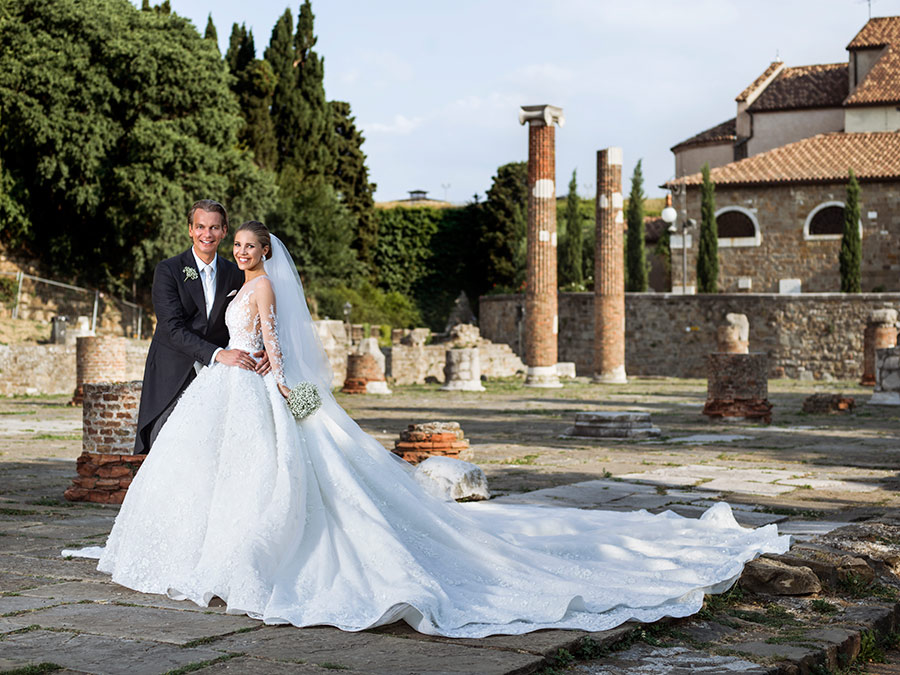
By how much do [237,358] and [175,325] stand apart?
1.76 ft

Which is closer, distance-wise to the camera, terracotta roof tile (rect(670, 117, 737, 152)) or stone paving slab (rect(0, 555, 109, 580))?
stone paving slab (rect(0, 555, 109, 580))

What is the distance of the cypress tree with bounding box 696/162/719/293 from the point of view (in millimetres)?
36188

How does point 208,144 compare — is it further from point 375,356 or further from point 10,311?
point 375,356

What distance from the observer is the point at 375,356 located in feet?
77.3

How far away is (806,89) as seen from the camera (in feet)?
139

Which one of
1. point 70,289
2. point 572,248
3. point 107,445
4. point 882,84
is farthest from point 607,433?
point 882,84

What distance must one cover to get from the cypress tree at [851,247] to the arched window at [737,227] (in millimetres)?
3133

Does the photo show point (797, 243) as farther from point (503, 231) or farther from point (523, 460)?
point (523, 460)

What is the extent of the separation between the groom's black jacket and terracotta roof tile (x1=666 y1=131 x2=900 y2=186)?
3374 cm

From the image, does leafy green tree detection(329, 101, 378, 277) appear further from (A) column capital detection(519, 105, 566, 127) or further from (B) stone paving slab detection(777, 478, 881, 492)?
(B) stone paving slab detection(777, 478, 881, 492)

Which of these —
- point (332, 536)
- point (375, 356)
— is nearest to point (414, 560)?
point (332, 536)

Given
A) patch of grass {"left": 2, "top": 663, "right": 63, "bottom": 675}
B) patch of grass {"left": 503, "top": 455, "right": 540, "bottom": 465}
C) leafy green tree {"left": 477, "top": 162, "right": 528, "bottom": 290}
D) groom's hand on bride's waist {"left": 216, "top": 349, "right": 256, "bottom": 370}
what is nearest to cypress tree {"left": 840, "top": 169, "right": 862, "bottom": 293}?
leafy green tree {"left": 477, "top": 162, "right": 528, "bottom": 290}

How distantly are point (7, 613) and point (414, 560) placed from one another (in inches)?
64.3

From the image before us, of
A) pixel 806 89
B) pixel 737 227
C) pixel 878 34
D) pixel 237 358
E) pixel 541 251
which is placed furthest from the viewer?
pixel 806 89
